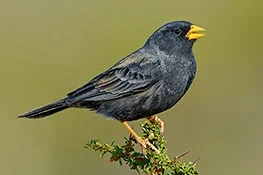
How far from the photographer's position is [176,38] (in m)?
7.19

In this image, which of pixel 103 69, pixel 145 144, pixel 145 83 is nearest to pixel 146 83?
pixel 145 83

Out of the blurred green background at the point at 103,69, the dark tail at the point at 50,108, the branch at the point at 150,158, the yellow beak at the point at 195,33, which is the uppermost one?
the blurred green background at the point at 103,69

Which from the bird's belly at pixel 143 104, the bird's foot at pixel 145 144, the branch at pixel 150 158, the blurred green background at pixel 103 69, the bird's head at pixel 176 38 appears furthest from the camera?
the blurred green background at pixel 103 69

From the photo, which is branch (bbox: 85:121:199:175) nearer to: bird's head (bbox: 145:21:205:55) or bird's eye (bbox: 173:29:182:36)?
bird's head (bbox: 145:21:205:55)

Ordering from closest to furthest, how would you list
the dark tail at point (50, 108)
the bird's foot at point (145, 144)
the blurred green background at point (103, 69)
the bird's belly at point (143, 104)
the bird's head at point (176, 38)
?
the bird's foot at point (145, 144), the bird's belly at point (143, 104), the dark tail at point (50, 108), the bird's head at point (176, 38), the blurred green background at point (103, 69)

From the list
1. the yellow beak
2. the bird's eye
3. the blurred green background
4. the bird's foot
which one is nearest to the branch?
the bird's foot

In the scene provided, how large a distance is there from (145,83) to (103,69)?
4.94m

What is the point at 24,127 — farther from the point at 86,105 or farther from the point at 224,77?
the point at 86,105

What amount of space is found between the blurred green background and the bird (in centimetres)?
254

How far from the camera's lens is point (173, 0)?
46.0ft

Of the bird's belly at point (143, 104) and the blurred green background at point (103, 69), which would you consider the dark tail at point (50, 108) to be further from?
the blurred green background at point (103, 69)

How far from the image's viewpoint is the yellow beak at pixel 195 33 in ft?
23.1

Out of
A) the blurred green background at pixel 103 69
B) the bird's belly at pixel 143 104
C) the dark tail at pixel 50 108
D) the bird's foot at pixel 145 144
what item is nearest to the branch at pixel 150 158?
the bird's foot at pixel 145 144

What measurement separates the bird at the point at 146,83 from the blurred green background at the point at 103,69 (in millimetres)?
2535
